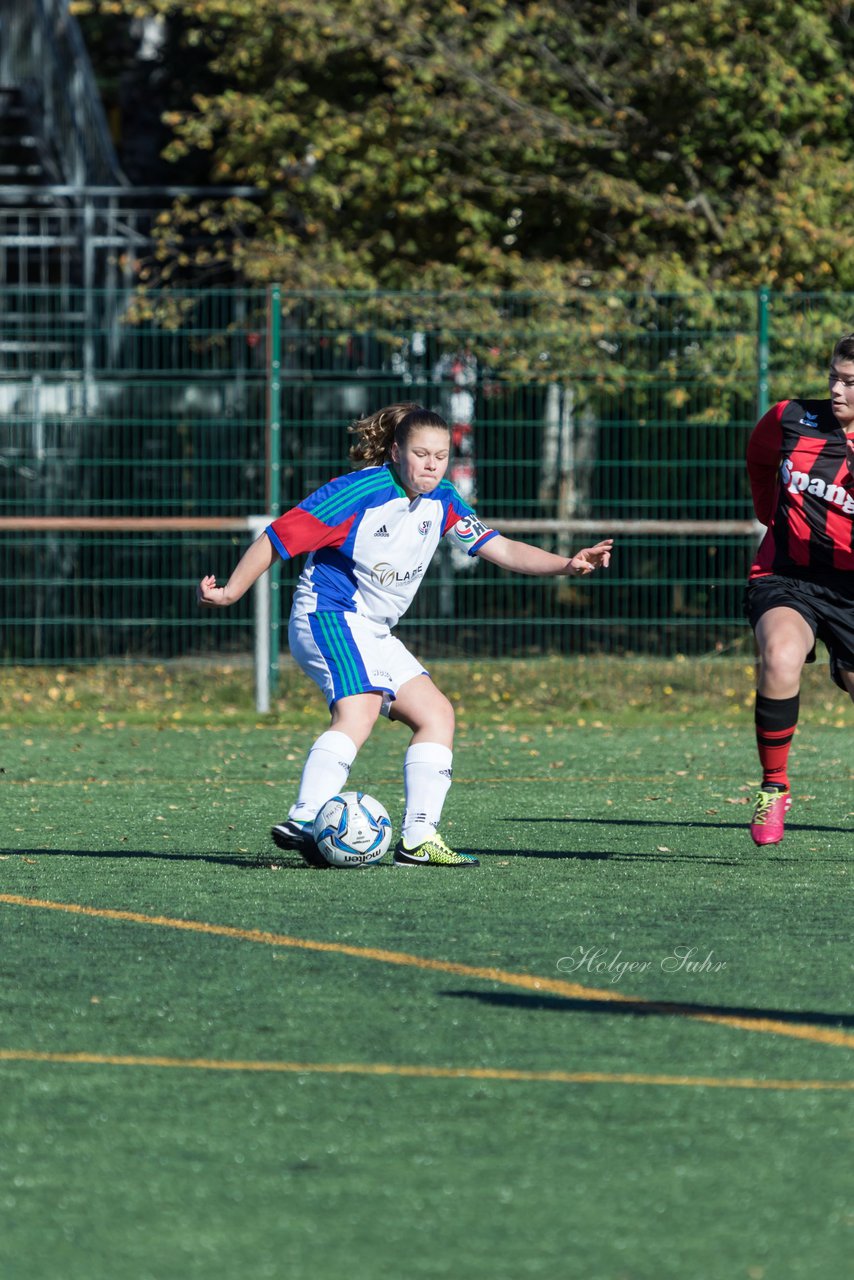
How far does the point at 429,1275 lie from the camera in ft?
9.59

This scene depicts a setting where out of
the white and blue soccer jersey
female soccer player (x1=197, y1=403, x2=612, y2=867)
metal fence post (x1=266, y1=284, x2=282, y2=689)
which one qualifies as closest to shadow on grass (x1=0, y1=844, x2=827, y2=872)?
female soccer player (x1=197, y1=403, x2=612, y2=867)

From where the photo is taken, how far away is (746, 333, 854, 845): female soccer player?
23.0 feet

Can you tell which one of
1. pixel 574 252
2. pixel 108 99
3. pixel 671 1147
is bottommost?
pixel 671 1147

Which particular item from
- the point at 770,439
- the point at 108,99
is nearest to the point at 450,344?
the point at 770,439

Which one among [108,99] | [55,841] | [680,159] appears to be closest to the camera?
[55,841]

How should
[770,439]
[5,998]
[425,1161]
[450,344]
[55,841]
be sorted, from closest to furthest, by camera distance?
[425,1161], [5,998], [770,439], [55,841], [450,344]

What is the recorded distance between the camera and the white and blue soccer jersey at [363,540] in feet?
22.5

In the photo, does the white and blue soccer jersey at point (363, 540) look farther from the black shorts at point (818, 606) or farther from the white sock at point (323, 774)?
the black shorts at point (818, 606)

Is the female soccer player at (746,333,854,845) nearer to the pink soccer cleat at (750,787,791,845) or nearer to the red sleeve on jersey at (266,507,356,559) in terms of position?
the pink soccer cleat at (750,787,791,845)

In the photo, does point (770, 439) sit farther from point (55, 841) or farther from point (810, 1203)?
point (810, 1203)

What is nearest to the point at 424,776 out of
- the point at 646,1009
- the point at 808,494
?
the point at 808,494

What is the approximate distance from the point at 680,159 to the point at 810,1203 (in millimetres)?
14966

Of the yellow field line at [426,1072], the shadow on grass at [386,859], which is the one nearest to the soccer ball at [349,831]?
the shadow on grass at [386,859]

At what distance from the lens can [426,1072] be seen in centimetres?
407
